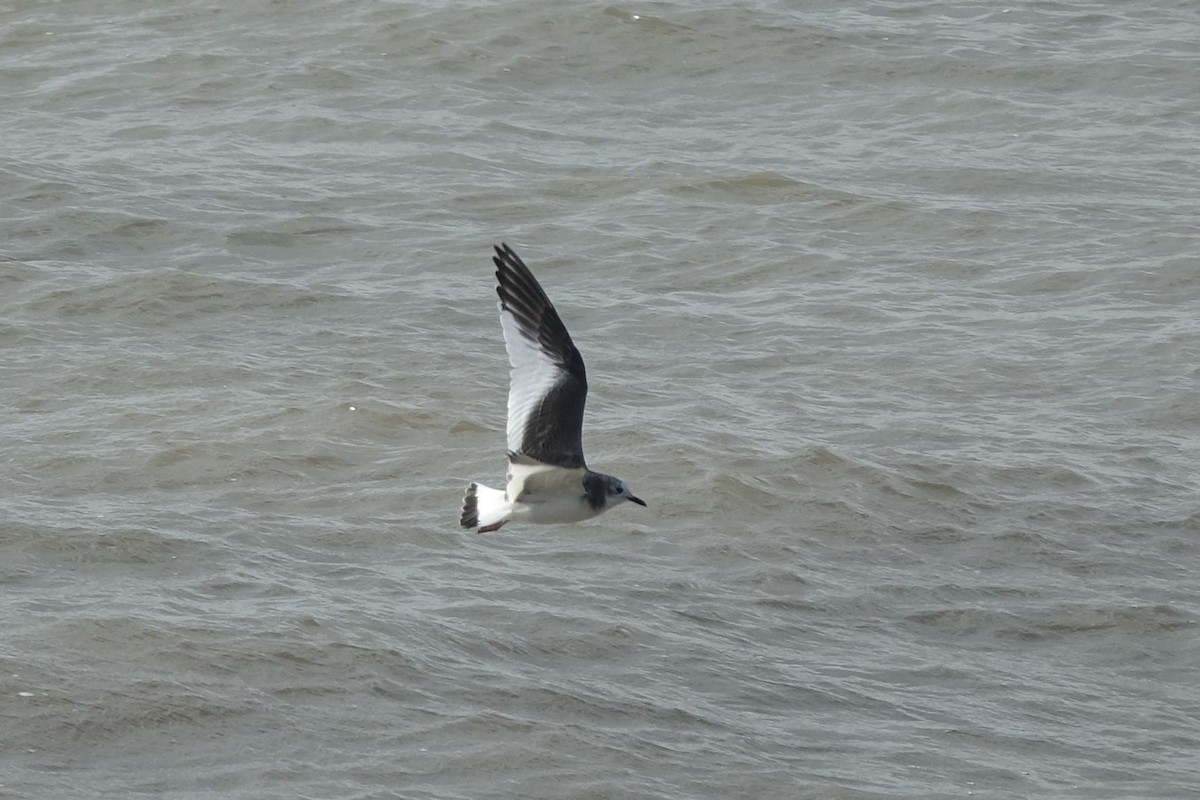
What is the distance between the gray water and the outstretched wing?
3.50ft

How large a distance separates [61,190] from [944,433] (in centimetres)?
655

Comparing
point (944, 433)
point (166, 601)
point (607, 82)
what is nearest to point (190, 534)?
point (166, 601)

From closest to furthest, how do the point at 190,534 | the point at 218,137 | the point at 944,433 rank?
the point at 190,534 → the point at 944,433 → the point at 218,137

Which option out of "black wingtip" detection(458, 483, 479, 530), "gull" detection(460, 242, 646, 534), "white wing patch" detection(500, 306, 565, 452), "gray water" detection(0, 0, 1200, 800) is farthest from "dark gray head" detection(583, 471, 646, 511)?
"gray water" detection(0, 0, 1200, 800)

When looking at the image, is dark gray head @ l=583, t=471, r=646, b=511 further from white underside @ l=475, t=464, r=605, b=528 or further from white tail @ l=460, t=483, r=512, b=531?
white tail @ l=460, t=483, r=512, b=531

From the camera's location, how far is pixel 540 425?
6902 millimetres

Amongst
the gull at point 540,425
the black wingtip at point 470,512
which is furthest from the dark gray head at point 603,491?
the black wingtip at point 470,512

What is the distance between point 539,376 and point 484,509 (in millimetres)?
521

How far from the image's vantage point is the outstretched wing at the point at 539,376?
271 inches

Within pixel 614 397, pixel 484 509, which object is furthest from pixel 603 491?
pixel 614 397

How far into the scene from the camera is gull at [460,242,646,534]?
22.5 feet

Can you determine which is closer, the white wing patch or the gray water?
the white wing patch

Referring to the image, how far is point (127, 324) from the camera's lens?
11.4 m

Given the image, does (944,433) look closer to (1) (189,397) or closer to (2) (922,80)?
(1) (189,397)
